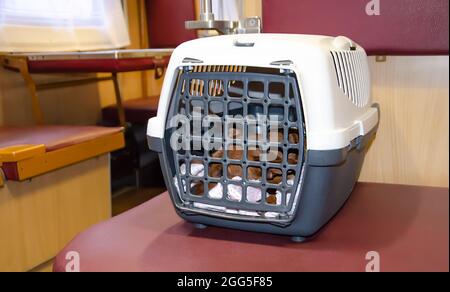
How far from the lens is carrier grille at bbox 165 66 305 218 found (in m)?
0.56

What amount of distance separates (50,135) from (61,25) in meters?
0.57

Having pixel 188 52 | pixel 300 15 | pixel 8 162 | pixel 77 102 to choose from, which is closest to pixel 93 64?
pixel 77 102

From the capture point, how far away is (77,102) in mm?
1846

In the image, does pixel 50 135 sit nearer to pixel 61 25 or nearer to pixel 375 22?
pixel 61 25

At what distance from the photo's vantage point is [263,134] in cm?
59

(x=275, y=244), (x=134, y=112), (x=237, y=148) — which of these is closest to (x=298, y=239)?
(x=275, y=244)

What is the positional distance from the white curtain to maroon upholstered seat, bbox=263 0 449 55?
3.16ft

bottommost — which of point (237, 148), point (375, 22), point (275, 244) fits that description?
point (275, 244)

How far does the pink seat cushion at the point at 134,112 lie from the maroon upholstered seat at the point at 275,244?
1.04 m

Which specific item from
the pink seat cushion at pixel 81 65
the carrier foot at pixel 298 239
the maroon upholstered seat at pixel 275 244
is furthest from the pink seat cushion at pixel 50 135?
the carrier foot at pixel 298 239

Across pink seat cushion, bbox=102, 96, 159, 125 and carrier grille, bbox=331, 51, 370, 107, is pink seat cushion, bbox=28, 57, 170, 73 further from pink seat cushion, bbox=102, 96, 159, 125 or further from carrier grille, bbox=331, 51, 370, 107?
carrier grille, bbox=331, 51, 370, 107

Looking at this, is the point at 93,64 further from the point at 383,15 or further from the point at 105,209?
the point at 383,15

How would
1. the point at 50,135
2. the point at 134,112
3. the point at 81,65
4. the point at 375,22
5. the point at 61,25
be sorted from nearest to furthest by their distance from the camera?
the point at 375,22 → the point at 50,135 → the point at 81,65 → the point at 61,25 → the point at 134,112

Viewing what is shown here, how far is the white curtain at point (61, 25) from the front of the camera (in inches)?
57.8
